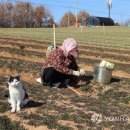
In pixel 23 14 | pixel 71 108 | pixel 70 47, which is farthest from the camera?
pixel 23 14

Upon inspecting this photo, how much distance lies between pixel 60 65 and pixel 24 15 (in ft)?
209

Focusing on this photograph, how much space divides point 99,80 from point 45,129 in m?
4.18

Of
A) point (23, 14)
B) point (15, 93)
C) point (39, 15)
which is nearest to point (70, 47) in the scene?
point (15, 93)

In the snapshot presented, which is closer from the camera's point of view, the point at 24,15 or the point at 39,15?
the point at 24,15

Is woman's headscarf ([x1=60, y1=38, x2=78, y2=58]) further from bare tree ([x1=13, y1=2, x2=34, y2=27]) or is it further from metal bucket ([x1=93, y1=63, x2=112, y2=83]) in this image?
bare tree ([x1=13, y1=2, x2=34, y2=27])

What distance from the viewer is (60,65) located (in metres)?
9.50

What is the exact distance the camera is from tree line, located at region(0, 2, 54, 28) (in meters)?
67.8

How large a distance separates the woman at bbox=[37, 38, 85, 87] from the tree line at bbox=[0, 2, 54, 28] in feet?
182

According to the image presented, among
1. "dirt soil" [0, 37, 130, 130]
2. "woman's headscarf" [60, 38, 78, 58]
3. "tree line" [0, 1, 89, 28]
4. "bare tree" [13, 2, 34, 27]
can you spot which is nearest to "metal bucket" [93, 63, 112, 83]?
"dirt soil" [0, 37, 130, 130]

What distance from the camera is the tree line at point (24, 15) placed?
67.8 m

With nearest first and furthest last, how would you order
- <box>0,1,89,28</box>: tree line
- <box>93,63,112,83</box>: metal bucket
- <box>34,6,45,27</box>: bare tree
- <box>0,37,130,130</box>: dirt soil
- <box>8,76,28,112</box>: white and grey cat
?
<box>0,37,130,130</box>: dirt soil
<box>8,76,28,112</box>: white and grey cat
<box>93,63,112,83</box>: metal bucket
<box>0,1,89,28</box>: tree line
<box>34,6,45,27</box>: bare tree

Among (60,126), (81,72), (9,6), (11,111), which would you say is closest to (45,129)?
(60,126)

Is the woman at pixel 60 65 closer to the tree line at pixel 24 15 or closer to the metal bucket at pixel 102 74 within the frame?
the metal bucket at pixel 102 74

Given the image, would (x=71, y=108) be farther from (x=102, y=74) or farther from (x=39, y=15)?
(x=39, y=15)
